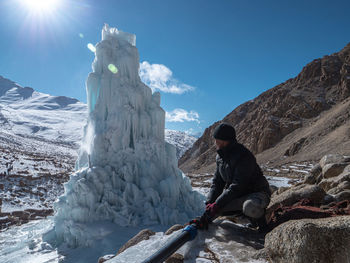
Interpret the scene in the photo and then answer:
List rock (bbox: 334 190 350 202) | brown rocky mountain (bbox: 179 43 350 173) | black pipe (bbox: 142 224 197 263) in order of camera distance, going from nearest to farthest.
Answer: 1. black pipe (bbox: 142 224 197 263)
2. rock (bbox: 334 190 350 202)
3. brown rocky mountain (bbox: 179 43 350 173)

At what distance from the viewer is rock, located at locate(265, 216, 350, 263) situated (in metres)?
2.06

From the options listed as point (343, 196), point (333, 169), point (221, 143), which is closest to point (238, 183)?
point (221, 143)

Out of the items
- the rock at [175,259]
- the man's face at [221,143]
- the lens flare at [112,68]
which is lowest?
the rock at [175,259]

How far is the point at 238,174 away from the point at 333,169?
577cm

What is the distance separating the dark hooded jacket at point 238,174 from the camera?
3.62 meters

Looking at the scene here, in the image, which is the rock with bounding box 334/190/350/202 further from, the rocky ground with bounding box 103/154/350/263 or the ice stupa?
the ice stupa

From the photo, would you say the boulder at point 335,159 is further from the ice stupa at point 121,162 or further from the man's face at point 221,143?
the ice stupa at point 121,162

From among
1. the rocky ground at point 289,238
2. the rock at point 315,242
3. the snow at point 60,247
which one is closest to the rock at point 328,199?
the rocky ground at point 289,238

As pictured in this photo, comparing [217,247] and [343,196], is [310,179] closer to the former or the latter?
[343,196]

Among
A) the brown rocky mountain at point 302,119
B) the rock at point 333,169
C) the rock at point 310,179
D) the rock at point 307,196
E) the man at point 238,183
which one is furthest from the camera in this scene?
the brown rocky mountain at point 302,119

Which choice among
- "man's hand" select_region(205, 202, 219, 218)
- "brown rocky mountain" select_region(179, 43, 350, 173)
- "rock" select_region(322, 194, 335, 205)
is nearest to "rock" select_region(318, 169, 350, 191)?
"rock" select_region(322, 194, 335, 205)

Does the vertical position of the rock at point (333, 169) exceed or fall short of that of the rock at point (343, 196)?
it exceeds it

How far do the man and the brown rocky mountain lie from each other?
41436 mm

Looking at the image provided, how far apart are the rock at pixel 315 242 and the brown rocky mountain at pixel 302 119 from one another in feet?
140
